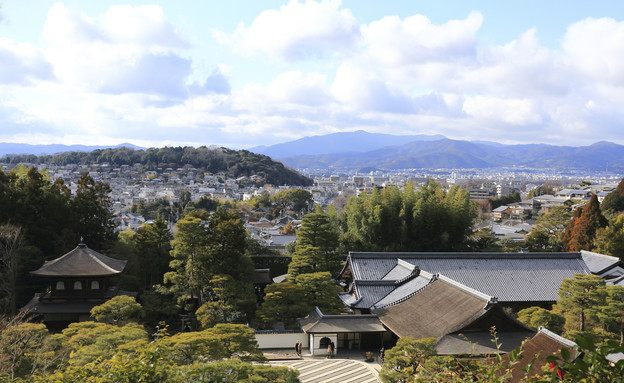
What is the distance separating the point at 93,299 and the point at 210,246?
4251 millimetres

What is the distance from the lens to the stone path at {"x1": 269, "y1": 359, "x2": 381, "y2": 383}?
12.6 meters

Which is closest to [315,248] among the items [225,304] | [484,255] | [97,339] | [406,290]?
[406,290]

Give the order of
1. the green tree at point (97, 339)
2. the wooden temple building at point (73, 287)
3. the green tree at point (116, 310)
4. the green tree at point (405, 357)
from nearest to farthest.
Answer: the green tree at point (97, 339) → the green tree at point (405, 357) → the green tree at point (116, 310) → the wooden temple building at point (73, 287)

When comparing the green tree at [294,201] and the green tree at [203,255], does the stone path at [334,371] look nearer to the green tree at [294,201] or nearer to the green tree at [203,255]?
the green tree at [203,255]

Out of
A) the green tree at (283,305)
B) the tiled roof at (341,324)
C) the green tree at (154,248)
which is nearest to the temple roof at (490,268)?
the tiled roof at (341,324)

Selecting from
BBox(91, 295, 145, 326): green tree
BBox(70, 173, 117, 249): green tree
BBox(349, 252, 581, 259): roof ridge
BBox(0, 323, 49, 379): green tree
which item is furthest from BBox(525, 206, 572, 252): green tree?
BBox(0, 323, 49, 379): green tree

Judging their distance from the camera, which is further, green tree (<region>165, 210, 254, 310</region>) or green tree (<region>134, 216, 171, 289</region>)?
green tree (<region>134, 216, 171, 289</region>)

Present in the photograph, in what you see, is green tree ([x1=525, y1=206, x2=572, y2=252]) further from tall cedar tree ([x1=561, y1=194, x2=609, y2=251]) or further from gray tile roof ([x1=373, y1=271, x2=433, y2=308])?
gray tile roof ([x1=373, y1=271, x2=433, y2=308])

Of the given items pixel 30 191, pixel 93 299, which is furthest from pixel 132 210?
pixel 93 299

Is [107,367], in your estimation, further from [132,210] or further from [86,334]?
[132,210]

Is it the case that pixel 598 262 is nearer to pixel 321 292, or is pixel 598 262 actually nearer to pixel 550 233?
pixel 550 233

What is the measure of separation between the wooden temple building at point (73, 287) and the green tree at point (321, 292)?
21.2 feet

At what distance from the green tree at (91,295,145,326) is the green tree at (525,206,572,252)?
70.3 feet

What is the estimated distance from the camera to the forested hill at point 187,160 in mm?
91062
